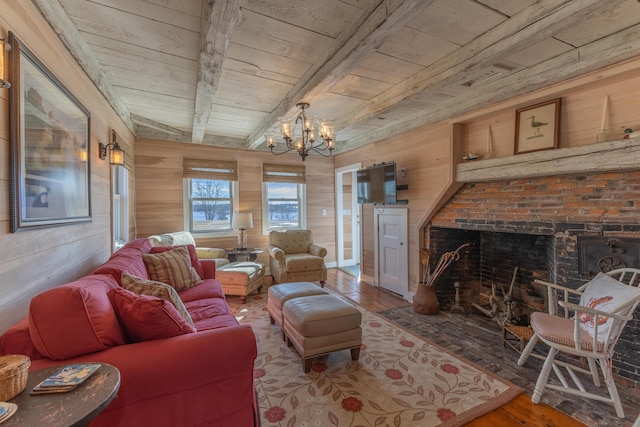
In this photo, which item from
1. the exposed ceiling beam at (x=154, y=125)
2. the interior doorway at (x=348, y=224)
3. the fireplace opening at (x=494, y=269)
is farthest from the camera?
the interior doorway at (x=348, y=224)

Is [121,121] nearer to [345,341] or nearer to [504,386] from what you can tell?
[345,341]

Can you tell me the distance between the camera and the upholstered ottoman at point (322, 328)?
2.15m

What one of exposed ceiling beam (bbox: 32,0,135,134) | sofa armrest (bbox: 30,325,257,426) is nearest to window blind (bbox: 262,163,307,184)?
exposed ceiling beam (bbox: 32,0,135,134)

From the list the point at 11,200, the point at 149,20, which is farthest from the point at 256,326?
the point at 149,20

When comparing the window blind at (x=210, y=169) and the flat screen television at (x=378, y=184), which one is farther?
the window blind at (x=210, y=169)

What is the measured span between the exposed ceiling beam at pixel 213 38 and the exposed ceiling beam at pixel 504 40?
5.20ft

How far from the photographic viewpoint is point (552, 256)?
99.5 inches

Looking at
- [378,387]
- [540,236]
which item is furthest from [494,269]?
[378,387]

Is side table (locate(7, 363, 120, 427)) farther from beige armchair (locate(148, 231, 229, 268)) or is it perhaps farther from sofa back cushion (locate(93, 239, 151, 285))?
beige armchair (locate(148, 231, 229, 268))

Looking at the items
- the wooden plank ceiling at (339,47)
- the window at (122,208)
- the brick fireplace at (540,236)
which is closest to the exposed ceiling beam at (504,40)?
the wooden plank ceiling at (339,47)

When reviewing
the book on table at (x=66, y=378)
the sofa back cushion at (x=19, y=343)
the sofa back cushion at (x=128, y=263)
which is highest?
the sofa back cushion at (x=128, y=263)

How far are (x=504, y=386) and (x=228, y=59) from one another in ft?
10.5

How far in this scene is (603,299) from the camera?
1891 millimetres

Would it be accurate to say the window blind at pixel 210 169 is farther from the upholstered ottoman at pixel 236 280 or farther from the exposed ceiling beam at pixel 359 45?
the exposed ceiling beam at pixel 359 45
